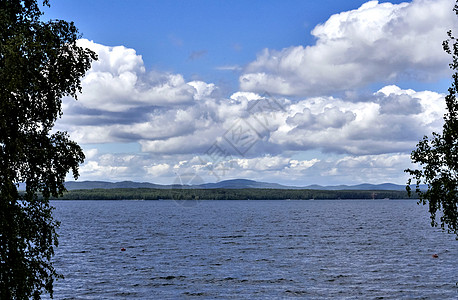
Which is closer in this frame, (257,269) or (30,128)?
(30,128)

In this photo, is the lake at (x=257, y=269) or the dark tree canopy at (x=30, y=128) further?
the lake at (x=257, y=269)

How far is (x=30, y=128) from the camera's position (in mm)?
25703

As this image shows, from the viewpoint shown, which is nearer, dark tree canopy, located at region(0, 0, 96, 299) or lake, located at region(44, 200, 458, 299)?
dark tree canopy, located at region(0, 0, 96, 299)

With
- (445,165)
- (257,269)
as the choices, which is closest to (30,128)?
(445,165)

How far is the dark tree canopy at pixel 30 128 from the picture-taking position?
75.0ft

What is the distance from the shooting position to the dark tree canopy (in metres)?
22.9

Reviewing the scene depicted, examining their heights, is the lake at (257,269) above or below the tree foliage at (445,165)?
below

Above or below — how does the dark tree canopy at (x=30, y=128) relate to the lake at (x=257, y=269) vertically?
above

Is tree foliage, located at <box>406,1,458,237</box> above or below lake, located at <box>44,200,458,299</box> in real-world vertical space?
above

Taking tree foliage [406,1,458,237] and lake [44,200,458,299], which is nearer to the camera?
tree foliage [406,1,458,237]

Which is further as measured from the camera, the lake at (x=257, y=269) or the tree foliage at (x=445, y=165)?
the lake at (x=257, y=269)

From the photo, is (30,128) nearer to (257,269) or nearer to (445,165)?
(445,165)

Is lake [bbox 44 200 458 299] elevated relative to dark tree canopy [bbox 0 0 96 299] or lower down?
lower down

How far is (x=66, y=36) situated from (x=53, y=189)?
30.1 ft
